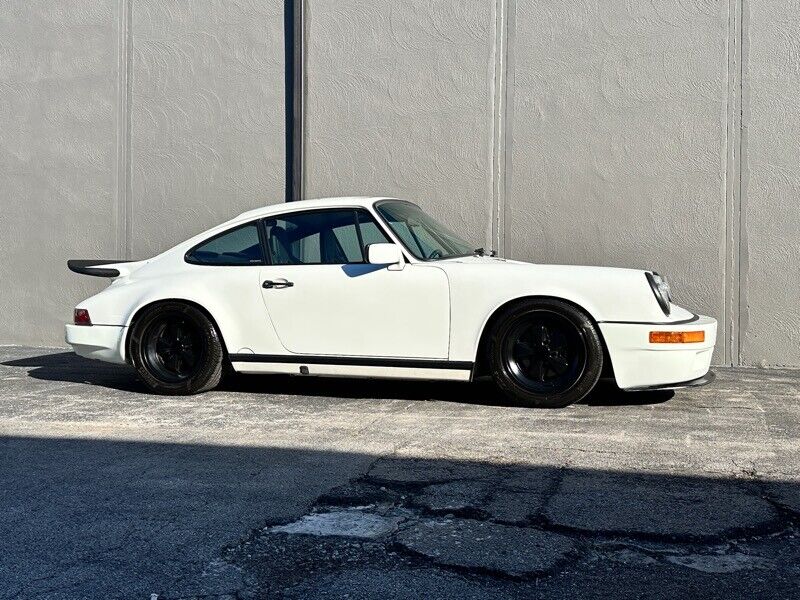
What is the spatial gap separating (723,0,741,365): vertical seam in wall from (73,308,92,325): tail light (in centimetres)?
488

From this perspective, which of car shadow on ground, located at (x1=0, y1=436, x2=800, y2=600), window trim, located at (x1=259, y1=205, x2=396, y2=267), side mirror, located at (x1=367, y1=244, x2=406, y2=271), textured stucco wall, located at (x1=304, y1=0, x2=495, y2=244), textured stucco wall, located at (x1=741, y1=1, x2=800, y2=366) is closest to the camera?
car shadow on ground, located at (x1=0, y1=436, x2=800, y2=600)

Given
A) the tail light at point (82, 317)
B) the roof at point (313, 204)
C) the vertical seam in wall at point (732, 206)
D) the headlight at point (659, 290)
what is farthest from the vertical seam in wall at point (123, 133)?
the headlight at point (659, 290)

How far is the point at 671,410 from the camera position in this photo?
19.6 ft

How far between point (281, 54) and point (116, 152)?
1875 millimetres

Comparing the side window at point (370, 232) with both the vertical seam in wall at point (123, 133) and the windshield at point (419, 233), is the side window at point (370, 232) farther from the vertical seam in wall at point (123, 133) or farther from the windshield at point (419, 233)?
the vertical seam in wall at point (123, 133)

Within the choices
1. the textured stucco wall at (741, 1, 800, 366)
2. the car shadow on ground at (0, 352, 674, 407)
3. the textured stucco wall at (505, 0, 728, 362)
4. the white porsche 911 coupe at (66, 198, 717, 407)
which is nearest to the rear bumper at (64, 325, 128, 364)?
the white porsche 911 coupe at (66, 198, 717, 407)

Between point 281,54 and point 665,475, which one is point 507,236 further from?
point 665,475

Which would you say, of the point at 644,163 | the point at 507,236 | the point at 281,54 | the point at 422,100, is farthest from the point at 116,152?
the point at 644,163

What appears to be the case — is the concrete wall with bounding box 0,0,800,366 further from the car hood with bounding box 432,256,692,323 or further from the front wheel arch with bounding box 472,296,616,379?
the front wheel arch with bounding box 472,296,616,379

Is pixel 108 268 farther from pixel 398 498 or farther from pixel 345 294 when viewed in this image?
pixel 398 498

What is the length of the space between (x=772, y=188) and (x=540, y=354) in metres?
3.25

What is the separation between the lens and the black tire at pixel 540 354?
19.5 feet

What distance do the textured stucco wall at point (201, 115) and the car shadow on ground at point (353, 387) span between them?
1.97 metres

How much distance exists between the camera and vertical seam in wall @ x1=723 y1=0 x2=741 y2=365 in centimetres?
825
